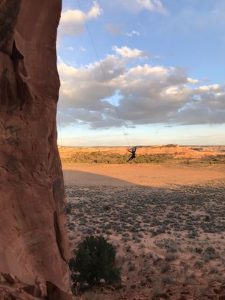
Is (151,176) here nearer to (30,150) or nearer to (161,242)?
(161,242)

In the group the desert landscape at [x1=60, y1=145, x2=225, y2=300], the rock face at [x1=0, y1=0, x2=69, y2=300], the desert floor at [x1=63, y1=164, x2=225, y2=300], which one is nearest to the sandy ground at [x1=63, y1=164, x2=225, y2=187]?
the desert landscape at [x1=60, y1=145, x2=225, y2=300]

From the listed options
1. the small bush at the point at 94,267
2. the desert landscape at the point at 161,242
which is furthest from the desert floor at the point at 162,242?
the small bush at the point at 94,267

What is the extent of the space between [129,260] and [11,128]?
9202 millimetres

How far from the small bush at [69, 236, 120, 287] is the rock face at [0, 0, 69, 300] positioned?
4.51m

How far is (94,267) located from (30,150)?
6489mm

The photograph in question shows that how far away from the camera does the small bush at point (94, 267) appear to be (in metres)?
13.3

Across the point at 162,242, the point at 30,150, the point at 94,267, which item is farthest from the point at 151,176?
the point at 30,150

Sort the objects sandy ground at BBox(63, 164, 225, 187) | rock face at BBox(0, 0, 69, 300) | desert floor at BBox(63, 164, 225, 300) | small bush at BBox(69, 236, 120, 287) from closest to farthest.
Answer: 1. rock face at BBox(0, 0, 69, 300)
2. desert floor at BBox(63, 164, 225, 300)
3. small bush at BBox(69, 236, 120, 287)
4. sandy ground at BBox(63, 164, 225, 187)

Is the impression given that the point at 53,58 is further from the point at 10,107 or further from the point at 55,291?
the point at 55,291

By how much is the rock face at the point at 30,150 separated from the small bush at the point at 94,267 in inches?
178

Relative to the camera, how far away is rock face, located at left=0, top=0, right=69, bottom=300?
7.27 m

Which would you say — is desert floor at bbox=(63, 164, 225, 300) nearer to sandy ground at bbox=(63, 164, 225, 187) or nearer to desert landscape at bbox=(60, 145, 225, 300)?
desert landscape at bbox=(60, 145, 225, 300)

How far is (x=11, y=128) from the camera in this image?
768cm

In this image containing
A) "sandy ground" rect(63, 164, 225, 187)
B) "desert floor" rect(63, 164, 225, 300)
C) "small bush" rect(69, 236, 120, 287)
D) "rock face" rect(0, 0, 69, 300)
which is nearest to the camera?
"rock face" rect(0, 0, 69, 300)
